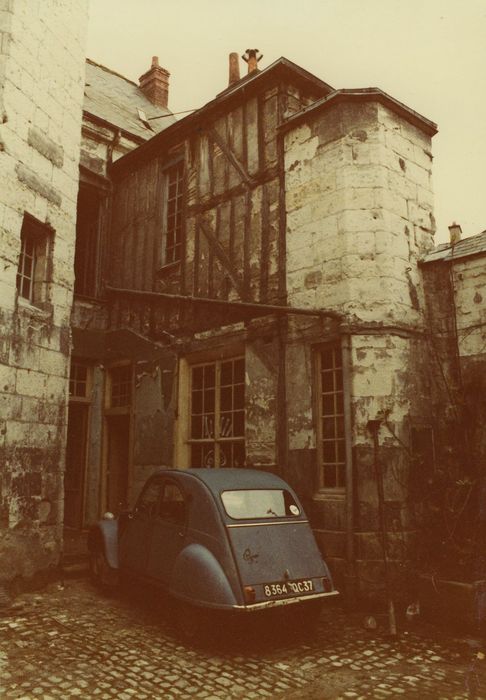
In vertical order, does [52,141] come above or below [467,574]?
above

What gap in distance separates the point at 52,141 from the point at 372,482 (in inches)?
236

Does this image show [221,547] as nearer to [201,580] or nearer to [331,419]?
[201,580]

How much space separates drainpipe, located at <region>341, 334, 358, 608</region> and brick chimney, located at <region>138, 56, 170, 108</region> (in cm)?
1143

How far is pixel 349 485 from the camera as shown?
6.37 m

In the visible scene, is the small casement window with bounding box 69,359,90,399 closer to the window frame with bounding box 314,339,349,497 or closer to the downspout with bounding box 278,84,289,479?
the downspout with bounding box 278,84,289,479

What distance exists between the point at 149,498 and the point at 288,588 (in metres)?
1.88

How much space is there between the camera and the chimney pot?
11062 mm

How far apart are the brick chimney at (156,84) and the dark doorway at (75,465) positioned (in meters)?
9.31

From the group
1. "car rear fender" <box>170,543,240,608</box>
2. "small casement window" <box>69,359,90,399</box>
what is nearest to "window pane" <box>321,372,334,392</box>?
"car rear fender" <box>170,543,240,608</box>

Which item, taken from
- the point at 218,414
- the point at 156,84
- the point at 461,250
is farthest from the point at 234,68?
the point at 218,414

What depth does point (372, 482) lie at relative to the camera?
629 cm

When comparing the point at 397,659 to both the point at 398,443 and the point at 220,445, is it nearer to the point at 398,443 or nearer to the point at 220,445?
the point at 398,443

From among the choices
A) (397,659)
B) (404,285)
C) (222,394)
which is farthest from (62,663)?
(404,285)

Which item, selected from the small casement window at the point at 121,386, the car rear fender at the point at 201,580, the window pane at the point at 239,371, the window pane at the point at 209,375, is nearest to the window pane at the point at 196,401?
the window pane at the point at 209,375
